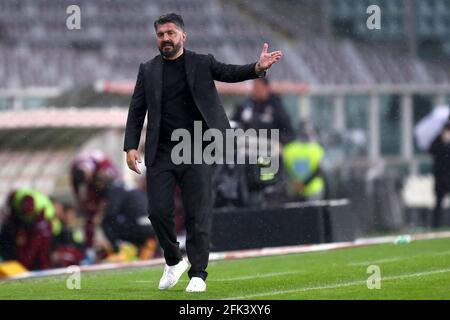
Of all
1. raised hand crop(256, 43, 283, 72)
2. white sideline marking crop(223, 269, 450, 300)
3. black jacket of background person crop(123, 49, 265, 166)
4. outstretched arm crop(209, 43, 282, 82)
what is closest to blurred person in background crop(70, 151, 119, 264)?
white sideline marking crop(223, 269, 450, 300)

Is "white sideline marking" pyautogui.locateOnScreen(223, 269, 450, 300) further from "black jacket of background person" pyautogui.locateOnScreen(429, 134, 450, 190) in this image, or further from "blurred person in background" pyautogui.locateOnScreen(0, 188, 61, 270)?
"black jacket of background person" pyautogui.locateOnScreen(429, 134, 450, 190)

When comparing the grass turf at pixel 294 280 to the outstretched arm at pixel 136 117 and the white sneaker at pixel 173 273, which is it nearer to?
the white sneaker at pixel 173 273

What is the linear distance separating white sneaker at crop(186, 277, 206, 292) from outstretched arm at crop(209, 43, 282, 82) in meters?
1.40

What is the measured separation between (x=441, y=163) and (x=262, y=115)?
15.8ft

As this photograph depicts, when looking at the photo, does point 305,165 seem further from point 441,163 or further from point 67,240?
point 67,240

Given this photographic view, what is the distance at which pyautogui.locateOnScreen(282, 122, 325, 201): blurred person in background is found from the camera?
22.7 metres

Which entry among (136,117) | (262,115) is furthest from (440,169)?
(136,117)

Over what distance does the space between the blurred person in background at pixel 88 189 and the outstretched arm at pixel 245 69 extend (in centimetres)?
860

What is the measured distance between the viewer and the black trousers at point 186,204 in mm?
11094

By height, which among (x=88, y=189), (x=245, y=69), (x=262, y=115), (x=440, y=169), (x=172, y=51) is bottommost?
(x=440, y=169)

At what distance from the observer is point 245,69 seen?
10.8 meters

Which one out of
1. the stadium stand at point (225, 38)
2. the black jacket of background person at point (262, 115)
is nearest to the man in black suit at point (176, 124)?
the black jacket of background person at point (262, 115)

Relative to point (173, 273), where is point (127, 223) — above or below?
below

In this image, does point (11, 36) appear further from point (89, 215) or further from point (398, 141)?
point (89, 215)
